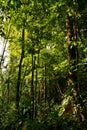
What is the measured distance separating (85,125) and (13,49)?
16774 mm

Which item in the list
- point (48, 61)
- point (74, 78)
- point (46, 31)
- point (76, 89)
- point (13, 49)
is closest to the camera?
point (76, 89)

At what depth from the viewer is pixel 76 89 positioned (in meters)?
11.6

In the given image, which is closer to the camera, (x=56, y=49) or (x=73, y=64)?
(x=73, y=64)

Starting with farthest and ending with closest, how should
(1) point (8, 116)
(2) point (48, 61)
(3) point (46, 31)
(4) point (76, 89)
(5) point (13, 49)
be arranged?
(5) point (13, 49) < (2) point (48, 61) < (3) point (46, 31) < (1) point (8, 116) < (4) point (76, 89)

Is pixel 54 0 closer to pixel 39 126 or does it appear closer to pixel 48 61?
pixel 39 126

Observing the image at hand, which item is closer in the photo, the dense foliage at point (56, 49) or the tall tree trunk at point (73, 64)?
the dense foliage at point (56, 49)

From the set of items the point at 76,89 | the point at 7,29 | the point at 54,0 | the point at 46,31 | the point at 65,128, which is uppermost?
the point at 7,29

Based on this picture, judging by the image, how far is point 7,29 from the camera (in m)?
23.7

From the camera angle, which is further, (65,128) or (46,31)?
(46,31)

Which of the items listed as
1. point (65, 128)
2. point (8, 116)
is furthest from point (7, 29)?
point (65, 128)

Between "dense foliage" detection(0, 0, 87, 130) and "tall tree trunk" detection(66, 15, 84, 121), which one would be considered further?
"tall tree trunk" detection(66, 15, 84, 121)

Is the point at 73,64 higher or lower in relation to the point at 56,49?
lower

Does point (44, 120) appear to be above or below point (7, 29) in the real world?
below

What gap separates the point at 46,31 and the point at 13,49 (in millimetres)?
8725
